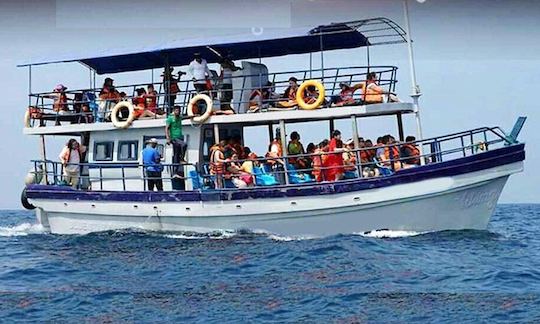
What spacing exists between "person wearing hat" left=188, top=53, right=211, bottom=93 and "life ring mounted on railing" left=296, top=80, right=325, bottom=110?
251cm

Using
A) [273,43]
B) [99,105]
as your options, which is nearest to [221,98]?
[273,43]

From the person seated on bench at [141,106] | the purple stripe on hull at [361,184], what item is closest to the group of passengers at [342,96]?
the purple stripe on hull at [361,184]

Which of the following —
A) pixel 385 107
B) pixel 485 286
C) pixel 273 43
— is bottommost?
pixel 485 286

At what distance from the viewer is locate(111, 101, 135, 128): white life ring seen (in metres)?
18.2

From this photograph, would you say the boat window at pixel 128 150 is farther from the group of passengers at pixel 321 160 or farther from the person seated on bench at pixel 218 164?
the person seated on bench at pixel 218 164

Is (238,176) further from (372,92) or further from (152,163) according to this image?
(372,92)

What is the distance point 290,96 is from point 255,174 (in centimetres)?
194

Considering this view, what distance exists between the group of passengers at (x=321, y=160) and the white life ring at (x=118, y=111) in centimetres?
213

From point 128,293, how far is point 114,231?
22.0 ft

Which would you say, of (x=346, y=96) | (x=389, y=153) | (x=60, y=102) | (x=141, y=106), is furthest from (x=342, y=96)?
(x=60, y=102)

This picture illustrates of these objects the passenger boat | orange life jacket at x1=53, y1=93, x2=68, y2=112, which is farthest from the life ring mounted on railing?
orange life jacket at x1=53, y1=93, x2=68, y2=112

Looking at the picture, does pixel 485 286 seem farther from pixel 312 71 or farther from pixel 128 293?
pixel 312 71

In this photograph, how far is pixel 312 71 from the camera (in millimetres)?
17172

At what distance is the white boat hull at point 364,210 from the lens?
49.5 feet
